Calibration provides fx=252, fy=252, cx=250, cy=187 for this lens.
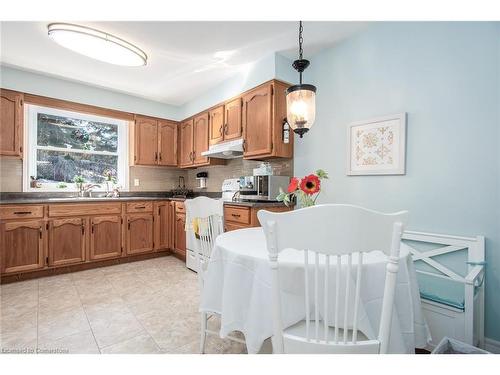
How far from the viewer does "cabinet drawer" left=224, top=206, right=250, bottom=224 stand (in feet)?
8.45

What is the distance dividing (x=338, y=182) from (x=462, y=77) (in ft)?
3.90

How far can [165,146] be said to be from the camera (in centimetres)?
422

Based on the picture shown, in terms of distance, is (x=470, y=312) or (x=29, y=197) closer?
(x=470, y=312)

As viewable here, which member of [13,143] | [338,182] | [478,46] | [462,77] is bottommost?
[338,182]

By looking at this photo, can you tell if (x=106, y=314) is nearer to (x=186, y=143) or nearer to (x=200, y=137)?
(x=200, y=137)

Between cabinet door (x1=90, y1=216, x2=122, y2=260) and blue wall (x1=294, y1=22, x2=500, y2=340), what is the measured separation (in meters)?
2.79

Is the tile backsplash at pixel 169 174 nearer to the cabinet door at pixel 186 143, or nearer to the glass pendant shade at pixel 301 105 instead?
the cabinet door at pixel 186 143

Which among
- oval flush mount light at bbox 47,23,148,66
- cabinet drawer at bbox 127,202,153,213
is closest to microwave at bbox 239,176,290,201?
cabinet drawer at bbox 127,202,153,213

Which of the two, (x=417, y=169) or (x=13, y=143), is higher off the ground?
(x=13, y=143)

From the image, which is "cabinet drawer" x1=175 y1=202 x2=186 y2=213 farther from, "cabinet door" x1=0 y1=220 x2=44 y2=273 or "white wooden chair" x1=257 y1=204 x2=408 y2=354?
"white wooden chair" x1=257 y1=204 x2=408 y2=354

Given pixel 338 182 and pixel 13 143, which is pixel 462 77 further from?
pixel 13 143

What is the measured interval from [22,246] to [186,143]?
8.03 ft

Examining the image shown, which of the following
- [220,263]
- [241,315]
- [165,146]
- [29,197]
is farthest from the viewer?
[165,146]

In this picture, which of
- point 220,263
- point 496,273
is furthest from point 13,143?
point 496,273
